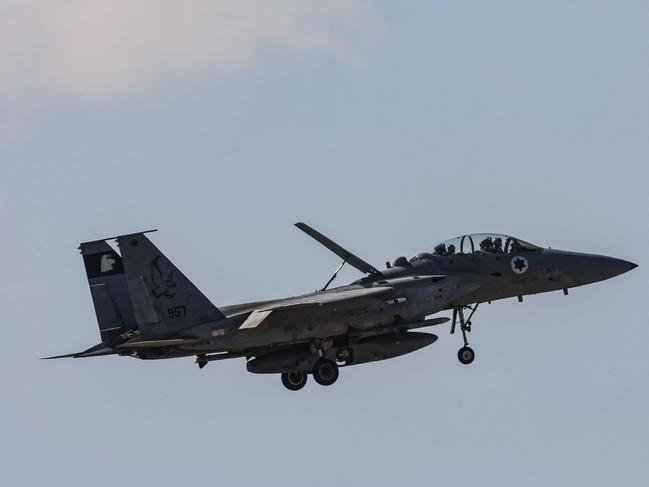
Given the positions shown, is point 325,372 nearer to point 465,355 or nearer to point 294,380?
point 294,380

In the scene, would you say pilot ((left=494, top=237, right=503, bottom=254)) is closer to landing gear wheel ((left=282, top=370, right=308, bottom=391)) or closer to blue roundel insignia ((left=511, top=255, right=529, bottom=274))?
blue roundel insignia ((left=511, top=255, right=529, bottom=274))

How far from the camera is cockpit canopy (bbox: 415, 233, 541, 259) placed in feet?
113

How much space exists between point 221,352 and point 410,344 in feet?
14.7

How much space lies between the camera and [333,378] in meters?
33.6

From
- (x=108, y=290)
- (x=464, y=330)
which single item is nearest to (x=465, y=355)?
(x=464, y=330)

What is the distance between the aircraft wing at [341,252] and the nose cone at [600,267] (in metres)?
5.02

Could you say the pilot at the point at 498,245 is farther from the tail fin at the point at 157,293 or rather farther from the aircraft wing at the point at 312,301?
the tail fin at the point at 157,293

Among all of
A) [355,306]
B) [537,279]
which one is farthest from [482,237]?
[355,306]

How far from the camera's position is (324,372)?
33500mm

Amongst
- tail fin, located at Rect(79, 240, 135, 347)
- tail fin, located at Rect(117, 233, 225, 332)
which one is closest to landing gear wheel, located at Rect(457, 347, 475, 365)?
tail fin, located at Rect(117, 233, 225, 332)

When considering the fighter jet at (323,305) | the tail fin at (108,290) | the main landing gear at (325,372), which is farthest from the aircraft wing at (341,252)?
the tail fin at (108,290)

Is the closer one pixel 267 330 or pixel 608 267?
pixel 267 330

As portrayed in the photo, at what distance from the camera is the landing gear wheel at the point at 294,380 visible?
113 ft

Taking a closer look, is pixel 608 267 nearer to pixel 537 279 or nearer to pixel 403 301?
pixel 537 279
